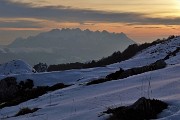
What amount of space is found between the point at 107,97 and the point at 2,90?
17160 millimetres

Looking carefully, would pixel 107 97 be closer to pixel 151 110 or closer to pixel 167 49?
pixel 151 110

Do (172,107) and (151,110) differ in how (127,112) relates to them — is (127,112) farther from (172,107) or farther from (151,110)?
(172,107)

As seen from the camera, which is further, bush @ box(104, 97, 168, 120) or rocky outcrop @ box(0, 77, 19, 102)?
rocky outcrop @ box(0, 77, 19, 102)

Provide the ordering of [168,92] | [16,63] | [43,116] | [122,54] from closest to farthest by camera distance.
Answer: [168,92]
[43,116]
[16,63]
[122,54]

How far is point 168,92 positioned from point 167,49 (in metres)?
42.1

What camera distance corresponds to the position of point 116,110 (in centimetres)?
870

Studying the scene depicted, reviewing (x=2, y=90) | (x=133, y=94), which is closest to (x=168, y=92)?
(x=133, y=94)

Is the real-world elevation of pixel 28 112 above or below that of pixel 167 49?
below

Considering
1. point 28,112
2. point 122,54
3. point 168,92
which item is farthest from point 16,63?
point 168,92

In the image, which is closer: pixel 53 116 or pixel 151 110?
pixel 151 110

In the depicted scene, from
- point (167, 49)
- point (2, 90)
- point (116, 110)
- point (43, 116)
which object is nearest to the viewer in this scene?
point (116, 110)

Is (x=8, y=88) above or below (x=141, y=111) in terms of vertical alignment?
below

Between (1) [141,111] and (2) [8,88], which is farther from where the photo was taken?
(2) [8,88]

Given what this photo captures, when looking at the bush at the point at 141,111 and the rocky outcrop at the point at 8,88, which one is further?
the rocky outcrop at the point at 8,88
